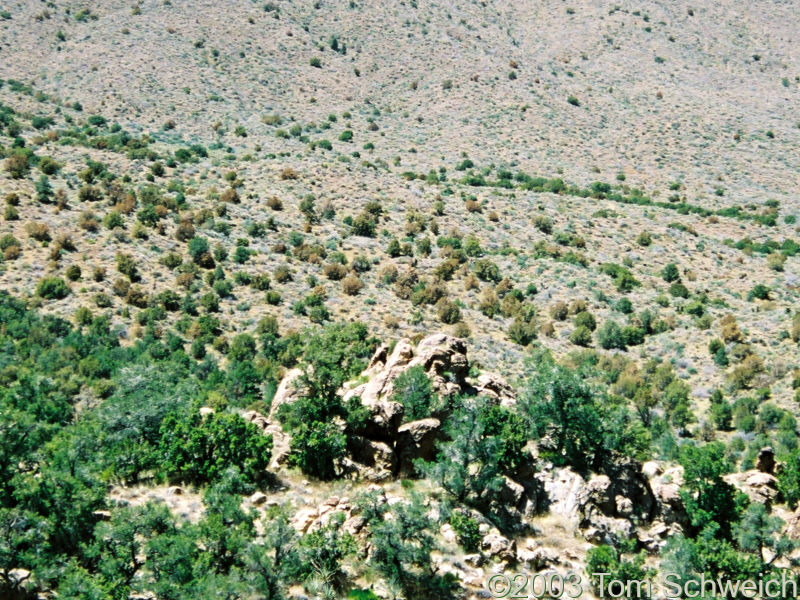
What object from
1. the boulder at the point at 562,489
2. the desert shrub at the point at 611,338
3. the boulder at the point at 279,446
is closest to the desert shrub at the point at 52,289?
the boulder at the point at 279,446

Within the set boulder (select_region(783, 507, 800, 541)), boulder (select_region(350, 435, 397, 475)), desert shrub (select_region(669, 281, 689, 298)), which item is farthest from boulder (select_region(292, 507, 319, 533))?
desert shrub (select_region(669, 281, 689, 298))

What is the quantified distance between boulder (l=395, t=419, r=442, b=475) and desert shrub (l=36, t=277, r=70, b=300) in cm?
2972

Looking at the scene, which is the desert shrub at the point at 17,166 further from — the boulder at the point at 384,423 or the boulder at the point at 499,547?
the boulder at the point at 499,547

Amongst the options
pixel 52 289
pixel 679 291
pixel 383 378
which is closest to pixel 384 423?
pixel 383 378

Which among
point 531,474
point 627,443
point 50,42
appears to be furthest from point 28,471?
point 50,42

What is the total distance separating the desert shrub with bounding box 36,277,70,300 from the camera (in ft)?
156

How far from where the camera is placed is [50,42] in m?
94.5

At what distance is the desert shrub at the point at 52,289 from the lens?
47.6 meters

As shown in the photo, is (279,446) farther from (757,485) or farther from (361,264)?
(361,264)

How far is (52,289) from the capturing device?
47875mm

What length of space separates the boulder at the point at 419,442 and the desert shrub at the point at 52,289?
97.5 feet

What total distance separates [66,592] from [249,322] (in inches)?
1238

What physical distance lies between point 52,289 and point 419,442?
30.6 metres

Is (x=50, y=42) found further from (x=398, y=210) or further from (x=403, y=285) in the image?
(x=403, y=285)
